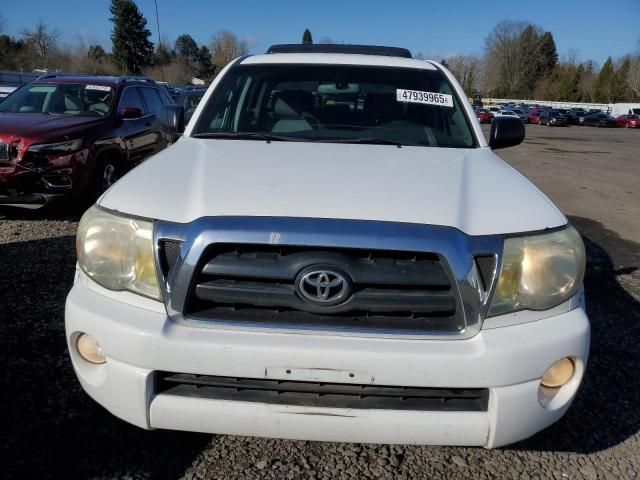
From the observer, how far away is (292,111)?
10.7 feet

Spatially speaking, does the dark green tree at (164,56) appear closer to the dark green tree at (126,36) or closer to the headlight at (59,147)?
the dark green tree at (126,36)

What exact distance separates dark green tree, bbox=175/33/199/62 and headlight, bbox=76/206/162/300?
4169 inches

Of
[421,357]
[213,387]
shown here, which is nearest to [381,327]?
[421,357]

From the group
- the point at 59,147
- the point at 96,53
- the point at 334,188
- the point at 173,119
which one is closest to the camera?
the point at 334,188

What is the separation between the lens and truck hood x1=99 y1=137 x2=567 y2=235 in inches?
74.5

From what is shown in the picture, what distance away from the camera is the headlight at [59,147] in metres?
5.64

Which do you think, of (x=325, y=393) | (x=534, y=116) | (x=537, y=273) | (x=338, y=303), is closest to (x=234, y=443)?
(x=325, y=393)

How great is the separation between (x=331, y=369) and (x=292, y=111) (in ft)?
6.42

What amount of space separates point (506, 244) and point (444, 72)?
2.08 m

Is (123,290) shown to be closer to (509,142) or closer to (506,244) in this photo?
(506,244)

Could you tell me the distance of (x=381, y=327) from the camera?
183 centimetres

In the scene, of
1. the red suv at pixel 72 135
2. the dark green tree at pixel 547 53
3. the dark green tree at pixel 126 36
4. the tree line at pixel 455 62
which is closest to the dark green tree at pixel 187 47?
the tree line at pixel 455 62

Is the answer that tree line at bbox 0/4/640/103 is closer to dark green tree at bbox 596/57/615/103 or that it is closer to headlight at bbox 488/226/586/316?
dark green tree at bbox 596/57/615/103

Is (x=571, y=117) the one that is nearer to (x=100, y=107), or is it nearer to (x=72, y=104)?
(x=100, y=107)
